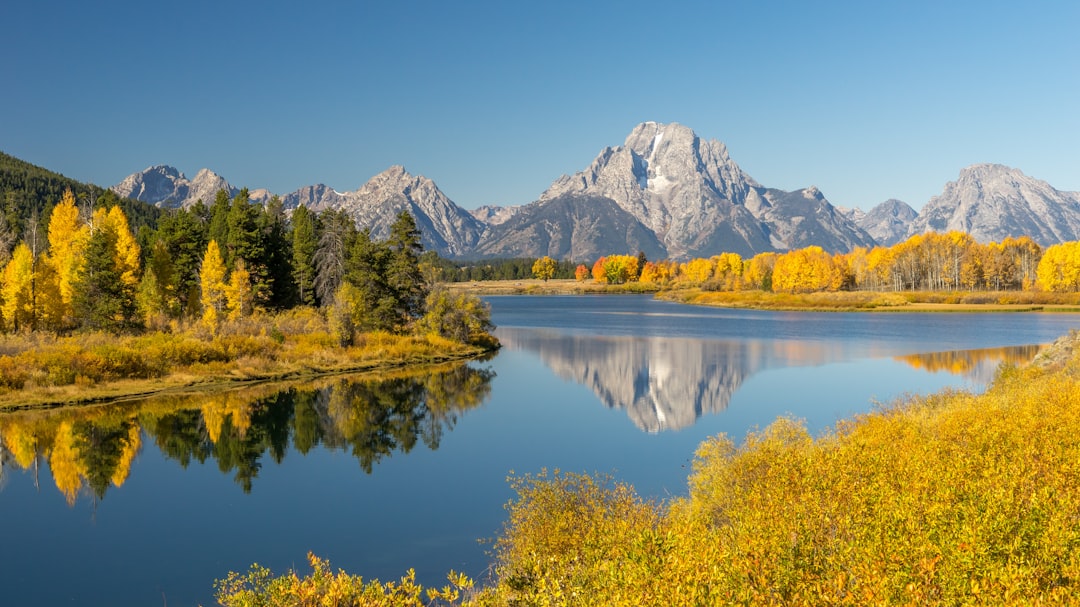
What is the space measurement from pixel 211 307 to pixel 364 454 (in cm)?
4505

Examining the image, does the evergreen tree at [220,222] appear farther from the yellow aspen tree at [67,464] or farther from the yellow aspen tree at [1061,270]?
the yellow aspen tree at [1061,270]

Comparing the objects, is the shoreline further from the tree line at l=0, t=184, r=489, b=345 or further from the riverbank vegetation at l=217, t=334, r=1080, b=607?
the riverbank vegetation at l=217, t=334, r=1080, b=607

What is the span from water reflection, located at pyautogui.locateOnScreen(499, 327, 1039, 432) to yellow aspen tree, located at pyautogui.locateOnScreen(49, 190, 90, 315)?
46115 mm

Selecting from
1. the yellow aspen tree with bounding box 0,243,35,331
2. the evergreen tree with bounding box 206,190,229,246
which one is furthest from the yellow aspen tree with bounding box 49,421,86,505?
the evergreen tree with bounding box 206,190,229,246

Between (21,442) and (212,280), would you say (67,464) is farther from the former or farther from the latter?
(212,280)

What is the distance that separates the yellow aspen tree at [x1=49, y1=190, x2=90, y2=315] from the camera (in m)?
68.0

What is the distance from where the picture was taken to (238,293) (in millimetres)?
77812

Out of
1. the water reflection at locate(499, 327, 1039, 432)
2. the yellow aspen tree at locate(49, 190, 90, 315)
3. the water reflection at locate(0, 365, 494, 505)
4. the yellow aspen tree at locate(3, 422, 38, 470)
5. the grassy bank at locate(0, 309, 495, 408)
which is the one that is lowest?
the water reflection at locate(499, 327, 1039, 432)

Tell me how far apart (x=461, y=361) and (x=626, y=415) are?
101ft

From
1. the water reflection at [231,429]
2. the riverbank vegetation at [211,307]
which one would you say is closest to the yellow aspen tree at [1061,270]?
the riverbank vegetation at [211,307]

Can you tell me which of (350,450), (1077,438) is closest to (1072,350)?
(1077,438)

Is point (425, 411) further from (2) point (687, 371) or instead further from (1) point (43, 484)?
(2) point (687, 371)

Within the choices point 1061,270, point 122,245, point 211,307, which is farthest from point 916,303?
point 122,245

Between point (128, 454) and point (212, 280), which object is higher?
point (212, 280)
